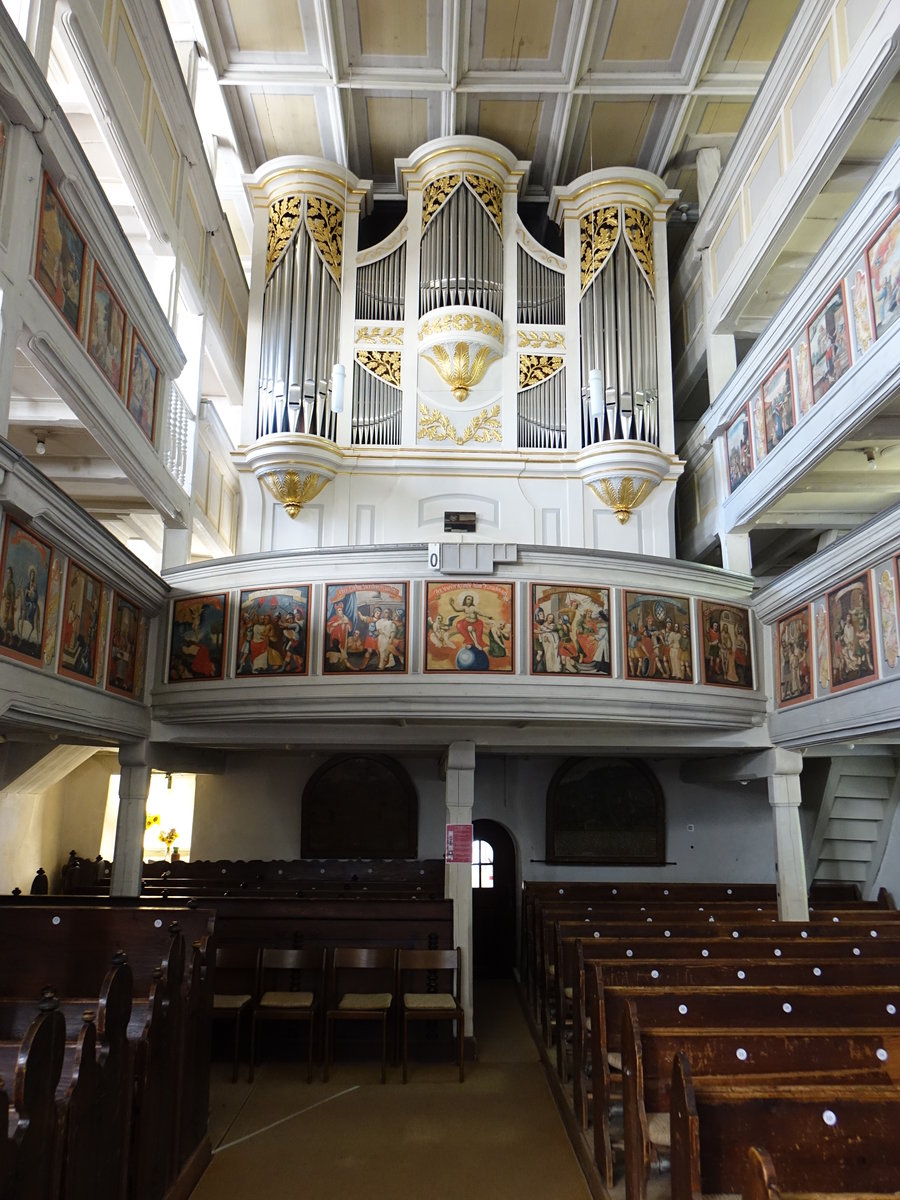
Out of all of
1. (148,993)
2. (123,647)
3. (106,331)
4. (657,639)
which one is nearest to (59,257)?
(106,331)

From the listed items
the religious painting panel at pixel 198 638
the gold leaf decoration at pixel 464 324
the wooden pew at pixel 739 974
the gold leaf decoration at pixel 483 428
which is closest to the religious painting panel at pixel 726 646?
the wooden pew at pixel 739 974

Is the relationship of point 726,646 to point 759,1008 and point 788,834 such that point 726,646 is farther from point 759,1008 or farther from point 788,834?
point 759,1008

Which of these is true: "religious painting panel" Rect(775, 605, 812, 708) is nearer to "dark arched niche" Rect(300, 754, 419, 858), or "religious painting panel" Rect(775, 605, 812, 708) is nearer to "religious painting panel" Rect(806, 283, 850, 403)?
"religious painting panel" Rect(806, 283, 850, 403)

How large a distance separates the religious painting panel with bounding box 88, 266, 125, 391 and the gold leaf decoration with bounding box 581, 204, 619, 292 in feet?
22.1

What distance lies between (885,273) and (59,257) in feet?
20.8

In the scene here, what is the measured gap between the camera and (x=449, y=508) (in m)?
11.8

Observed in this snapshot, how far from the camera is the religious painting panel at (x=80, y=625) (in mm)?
7449

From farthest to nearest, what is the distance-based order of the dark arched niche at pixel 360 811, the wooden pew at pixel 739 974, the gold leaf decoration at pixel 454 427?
1. the dark arched niche at pixel 360 811
2. the gold leaf decoration at pixel 454 427
3. the wooden pew at pixel 739 974

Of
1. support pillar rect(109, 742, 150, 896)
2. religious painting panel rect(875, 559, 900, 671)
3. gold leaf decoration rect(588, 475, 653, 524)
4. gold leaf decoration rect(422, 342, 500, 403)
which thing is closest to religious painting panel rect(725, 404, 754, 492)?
gold leaf decoration rect(588, 475, 653, 524)

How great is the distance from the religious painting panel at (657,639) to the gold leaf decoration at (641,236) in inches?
217

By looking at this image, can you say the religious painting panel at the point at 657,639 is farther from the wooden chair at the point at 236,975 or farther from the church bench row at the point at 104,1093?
the church bench row at the point at 104,1093

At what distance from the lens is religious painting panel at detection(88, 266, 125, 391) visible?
768 cm

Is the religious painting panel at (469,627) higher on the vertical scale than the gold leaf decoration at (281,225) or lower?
lower

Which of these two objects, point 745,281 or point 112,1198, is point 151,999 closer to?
point 112,1198
